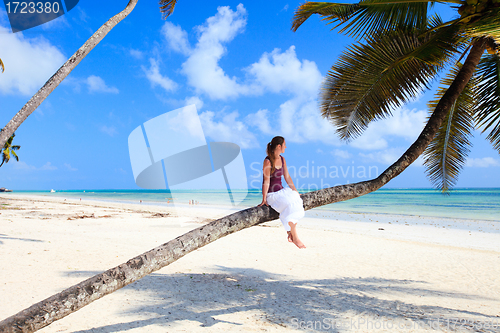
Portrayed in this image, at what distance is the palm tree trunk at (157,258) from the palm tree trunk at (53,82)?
223 cm

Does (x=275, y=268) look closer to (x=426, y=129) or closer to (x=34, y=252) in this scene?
(x=426, y=129)

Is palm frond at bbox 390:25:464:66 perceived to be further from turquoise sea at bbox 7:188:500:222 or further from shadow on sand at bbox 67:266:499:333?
turquoise sea at bbox 7:188:500:222

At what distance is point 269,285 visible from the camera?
6.30m

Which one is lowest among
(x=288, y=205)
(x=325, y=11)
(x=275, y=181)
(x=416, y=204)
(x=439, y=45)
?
(x=416, y=204)

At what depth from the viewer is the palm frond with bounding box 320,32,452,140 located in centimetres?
477

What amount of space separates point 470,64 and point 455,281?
214 inches

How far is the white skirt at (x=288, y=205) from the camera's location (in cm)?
294

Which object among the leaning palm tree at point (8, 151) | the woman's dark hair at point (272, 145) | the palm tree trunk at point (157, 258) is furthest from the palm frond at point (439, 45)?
the leaning palm tree at point (8, 151)

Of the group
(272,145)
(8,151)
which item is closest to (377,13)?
(272,145)

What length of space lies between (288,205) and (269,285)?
3990 millimetres

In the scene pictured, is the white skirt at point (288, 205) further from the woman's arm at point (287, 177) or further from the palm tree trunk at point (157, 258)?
the woman's arm at point (287, 177)

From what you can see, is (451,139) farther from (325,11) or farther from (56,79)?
(56,79)

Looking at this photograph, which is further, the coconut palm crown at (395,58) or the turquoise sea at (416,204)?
the turquoise sea at (416,204)

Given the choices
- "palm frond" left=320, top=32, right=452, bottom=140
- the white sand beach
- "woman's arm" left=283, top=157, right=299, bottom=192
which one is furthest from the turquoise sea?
"woman's arm" left=283, top=157, right=299, bottom=192
